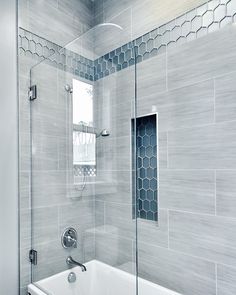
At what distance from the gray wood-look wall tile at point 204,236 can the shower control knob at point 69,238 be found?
59cm

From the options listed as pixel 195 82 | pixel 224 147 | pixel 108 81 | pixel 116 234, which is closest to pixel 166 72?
pixel 195 82

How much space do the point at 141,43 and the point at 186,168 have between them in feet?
3.02

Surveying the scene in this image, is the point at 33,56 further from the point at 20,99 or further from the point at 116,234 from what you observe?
the point at 116,234

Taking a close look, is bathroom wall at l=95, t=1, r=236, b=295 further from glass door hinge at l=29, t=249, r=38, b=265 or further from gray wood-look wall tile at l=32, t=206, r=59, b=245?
glass door hinge at l=29, t=249, r=38, b=265

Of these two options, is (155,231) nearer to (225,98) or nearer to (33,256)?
(33,256)

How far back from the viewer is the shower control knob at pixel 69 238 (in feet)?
4.81

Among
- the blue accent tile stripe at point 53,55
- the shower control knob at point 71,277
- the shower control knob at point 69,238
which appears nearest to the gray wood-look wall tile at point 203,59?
the blue accent tile stripe at point 53,55

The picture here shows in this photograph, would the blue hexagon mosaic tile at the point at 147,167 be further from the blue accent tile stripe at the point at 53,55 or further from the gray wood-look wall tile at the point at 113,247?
the blue accent tile stripe at the point at 53,55

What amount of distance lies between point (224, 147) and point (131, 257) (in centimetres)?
75

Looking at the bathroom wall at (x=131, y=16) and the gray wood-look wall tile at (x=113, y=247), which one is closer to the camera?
the gray wood-look wall tile at (x=113, y=247)

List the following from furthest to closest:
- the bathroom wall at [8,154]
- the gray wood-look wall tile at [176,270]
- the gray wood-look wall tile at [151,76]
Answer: the gray wood-look wall tile at [151,76] < the bathroom wall at [8,154] < the gray wood-look wall tile at [176,270]

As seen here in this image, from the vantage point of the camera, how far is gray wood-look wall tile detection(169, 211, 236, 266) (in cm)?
125

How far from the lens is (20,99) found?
61.3 inches

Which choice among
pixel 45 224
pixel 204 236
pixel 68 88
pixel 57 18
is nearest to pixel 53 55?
pixel 68 88
